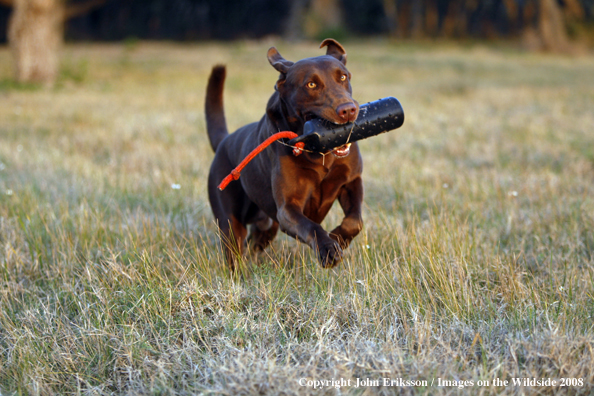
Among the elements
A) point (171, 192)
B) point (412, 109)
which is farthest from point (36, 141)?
point (412, 109)

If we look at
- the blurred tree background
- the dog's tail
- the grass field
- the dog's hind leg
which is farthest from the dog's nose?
the blurred tree background

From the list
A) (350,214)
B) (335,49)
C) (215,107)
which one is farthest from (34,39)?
(350,214)

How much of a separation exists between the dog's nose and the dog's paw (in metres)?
0.61

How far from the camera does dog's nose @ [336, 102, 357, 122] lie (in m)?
2.68

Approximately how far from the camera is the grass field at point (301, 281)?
2.18m

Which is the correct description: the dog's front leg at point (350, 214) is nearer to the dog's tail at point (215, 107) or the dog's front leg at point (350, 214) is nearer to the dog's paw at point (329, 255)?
the dog's paw at point (329, 255)

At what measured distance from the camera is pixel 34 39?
41.4 feet

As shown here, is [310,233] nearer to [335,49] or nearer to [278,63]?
[278,63]

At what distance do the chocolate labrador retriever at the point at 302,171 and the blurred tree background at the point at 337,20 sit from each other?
87.6ft

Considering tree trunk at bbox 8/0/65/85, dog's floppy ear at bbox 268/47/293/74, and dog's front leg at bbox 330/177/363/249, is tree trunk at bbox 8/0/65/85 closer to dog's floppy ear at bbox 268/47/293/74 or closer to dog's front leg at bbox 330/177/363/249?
dog's floppy ear at bbox 268/47/293/74

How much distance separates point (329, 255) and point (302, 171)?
0.56 metres

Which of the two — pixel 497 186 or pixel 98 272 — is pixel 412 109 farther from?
pixel 98 272

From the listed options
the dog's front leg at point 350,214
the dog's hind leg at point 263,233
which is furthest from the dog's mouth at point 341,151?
the dog's hind leg at point 263,233

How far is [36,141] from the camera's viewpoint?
7227 mm
